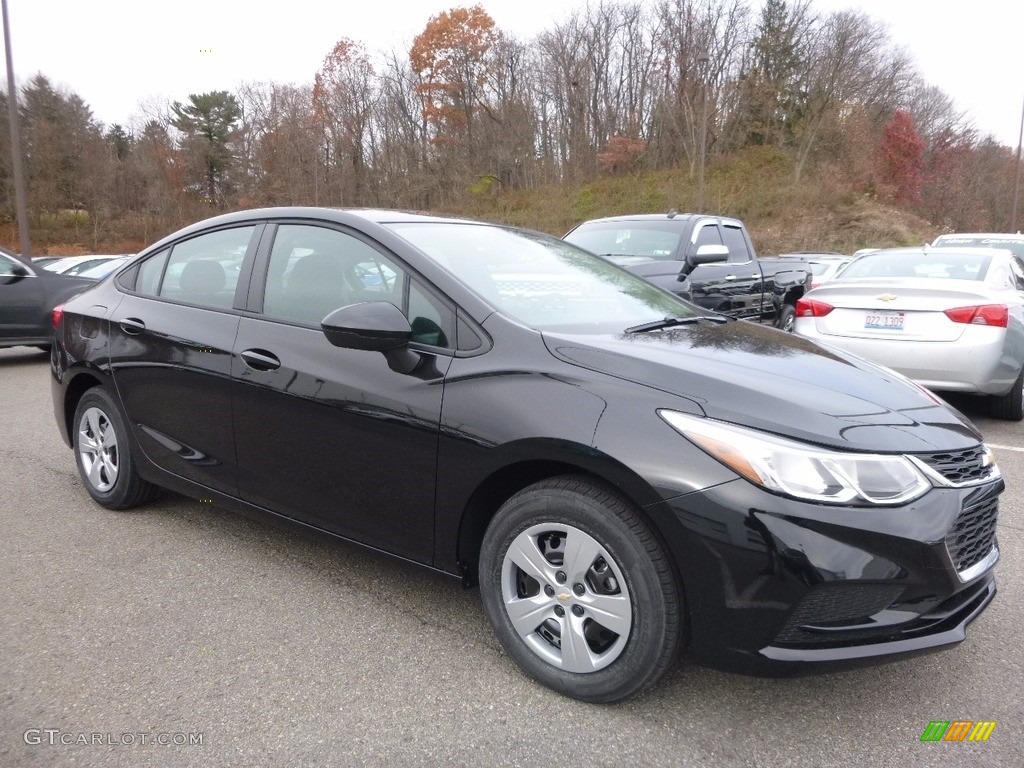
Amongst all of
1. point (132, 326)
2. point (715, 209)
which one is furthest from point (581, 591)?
point (715, 209)

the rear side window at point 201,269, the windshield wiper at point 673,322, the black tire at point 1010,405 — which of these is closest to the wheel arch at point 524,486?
the windshield wiper at point 673,322

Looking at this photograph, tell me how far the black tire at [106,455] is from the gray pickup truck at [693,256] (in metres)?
4.20

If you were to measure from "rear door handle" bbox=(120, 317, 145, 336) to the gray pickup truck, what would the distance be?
4076 mm

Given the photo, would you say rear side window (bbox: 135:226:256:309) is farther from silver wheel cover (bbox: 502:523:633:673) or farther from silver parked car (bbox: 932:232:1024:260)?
silver parked car (bbox: 932:232:1024:260)

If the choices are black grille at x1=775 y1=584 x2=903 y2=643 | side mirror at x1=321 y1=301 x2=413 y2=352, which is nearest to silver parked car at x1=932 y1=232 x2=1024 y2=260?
black grille at x1=775 y1=584 x2=903 y2=643

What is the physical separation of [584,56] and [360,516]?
42589 millimetres

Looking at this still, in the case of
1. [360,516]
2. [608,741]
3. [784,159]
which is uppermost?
[784,159]

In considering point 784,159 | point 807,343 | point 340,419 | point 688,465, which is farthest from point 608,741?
point 784,159

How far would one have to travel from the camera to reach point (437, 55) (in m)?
43.4

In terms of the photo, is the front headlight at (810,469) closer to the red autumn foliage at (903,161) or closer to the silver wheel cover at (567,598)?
the silver wheel cover at (567,598)

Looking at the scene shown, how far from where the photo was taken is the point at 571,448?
226 centimetres

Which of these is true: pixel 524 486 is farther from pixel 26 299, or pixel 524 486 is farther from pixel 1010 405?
pixel 26 299

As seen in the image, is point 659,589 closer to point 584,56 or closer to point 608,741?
point 608,741

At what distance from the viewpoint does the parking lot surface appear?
2.16 m
